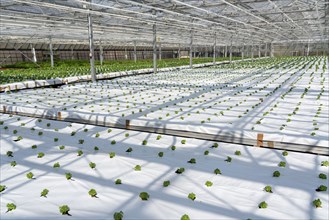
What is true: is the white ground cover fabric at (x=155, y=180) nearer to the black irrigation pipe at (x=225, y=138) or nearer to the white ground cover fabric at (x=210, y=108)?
the black irrigation pipe at (x=225, y=138)

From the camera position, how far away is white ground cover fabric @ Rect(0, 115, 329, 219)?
3.25m

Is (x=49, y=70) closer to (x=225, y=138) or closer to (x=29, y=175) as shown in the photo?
(x=225, y=138)

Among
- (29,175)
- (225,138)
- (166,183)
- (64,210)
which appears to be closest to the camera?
(64,210)

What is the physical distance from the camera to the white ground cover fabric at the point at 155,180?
325 cm

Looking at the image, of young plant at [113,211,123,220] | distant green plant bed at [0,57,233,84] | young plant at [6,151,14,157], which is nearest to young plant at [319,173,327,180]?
young plant at [113,211,123,220]

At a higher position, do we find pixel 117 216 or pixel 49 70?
pixel 49 70

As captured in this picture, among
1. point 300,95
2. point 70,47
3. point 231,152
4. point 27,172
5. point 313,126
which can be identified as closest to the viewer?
point 27,172

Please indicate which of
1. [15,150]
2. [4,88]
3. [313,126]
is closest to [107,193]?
[15,150]

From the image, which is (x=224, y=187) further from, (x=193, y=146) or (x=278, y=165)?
(x=193, y=146)

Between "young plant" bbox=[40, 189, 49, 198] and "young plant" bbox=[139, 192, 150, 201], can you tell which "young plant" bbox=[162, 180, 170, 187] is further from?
"young plant" bbox=[40, 189, 49, 198]

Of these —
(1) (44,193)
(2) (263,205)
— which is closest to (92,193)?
(1) (44,193)

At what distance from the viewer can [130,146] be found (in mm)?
5512

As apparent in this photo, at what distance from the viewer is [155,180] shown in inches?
160

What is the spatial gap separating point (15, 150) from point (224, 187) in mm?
4079
